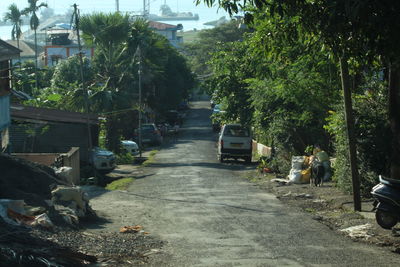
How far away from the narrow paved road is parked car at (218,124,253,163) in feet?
22.3

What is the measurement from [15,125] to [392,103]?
2174 centimetres

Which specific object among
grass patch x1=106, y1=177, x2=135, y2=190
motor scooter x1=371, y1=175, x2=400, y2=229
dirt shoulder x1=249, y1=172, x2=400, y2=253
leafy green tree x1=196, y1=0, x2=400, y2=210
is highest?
leafy green tree x1=196, y1=0, x2=400, y2=210

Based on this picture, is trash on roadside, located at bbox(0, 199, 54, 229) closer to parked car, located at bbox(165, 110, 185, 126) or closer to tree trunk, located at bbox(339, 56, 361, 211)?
tree trunk, located at bbox(339, 56, 361, 211)

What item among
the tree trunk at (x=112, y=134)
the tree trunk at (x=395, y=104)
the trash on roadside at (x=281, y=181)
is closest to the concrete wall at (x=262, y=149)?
the tree trunk at (x=112, y=134)

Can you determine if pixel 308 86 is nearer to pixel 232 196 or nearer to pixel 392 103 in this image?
pixel 232 196

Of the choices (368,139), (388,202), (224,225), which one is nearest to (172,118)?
(368,139)

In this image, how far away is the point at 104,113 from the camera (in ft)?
131

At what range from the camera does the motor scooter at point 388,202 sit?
13164mm

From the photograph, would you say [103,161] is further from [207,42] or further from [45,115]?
[207,42]

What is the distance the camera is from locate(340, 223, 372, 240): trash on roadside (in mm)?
13359

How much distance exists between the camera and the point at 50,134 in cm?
3216

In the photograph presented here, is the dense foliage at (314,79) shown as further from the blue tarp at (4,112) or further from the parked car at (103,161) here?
the blue tarp at (4,112)

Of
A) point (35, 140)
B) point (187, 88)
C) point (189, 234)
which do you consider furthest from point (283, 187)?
point (187, 88)

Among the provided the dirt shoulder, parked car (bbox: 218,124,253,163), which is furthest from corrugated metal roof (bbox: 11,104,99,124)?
the dirt shoulder
